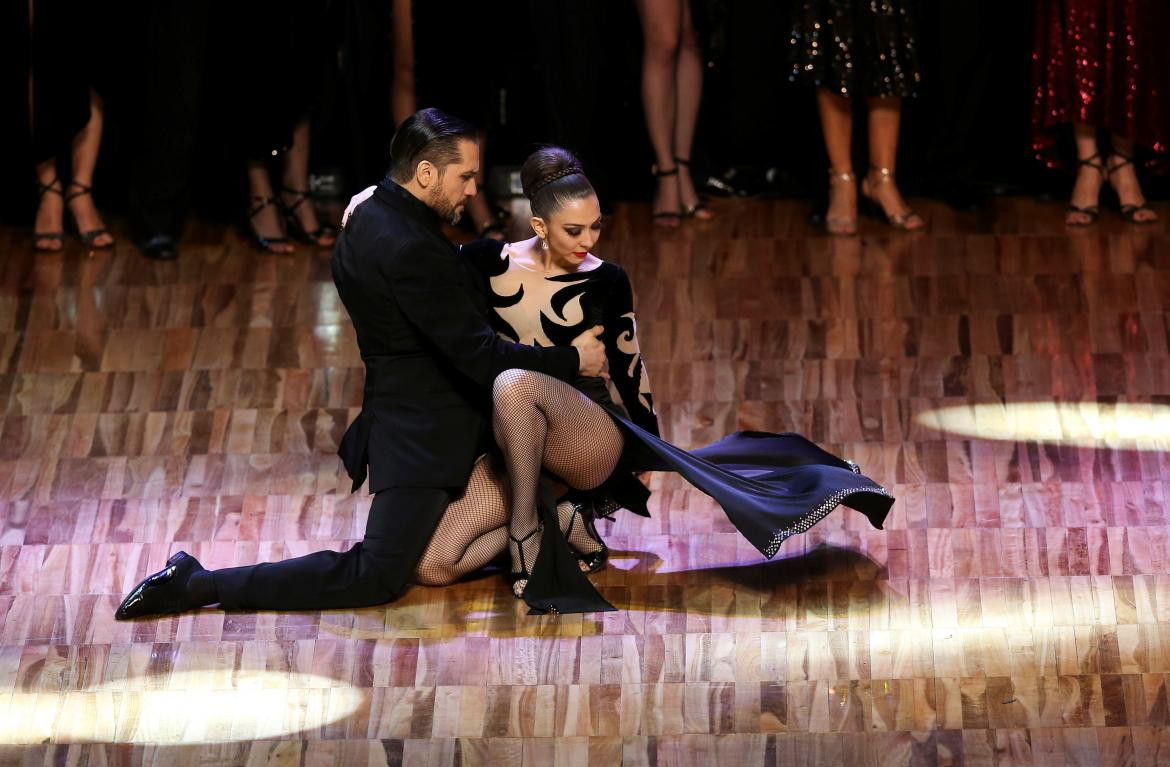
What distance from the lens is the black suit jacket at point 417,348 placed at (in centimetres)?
365

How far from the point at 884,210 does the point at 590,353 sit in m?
1.83

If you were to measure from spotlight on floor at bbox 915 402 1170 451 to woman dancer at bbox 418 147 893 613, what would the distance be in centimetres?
56

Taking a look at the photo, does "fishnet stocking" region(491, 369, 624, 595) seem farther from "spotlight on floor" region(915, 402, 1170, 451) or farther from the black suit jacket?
"spotlight on floor" region(915, 402, 1170, 451)

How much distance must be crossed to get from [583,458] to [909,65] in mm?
1906

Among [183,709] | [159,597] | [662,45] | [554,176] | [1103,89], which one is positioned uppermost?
[662,45]

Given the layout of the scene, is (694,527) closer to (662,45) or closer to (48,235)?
(662,45)

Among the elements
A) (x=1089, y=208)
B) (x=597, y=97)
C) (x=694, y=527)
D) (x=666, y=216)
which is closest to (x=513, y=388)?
(x=694, y=527)

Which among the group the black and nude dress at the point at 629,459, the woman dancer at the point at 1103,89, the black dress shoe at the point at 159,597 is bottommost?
the black dress shoe at the point at 159,597

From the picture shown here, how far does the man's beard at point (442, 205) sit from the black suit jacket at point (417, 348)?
1cm

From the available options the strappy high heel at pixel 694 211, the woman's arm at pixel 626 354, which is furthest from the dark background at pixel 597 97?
the woman's arm at pixel 626 354

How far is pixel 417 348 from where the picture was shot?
373 centimetres

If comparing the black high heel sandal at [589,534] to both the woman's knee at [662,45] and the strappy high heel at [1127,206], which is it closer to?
the woman's knee at [662,45]

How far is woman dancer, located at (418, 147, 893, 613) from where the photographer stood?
3.71 metres

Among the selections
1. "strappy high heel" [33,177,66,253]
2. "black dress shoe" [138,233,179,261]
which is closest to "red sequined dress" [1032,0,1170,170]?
"black dress shoe" [138,233,179,261]
